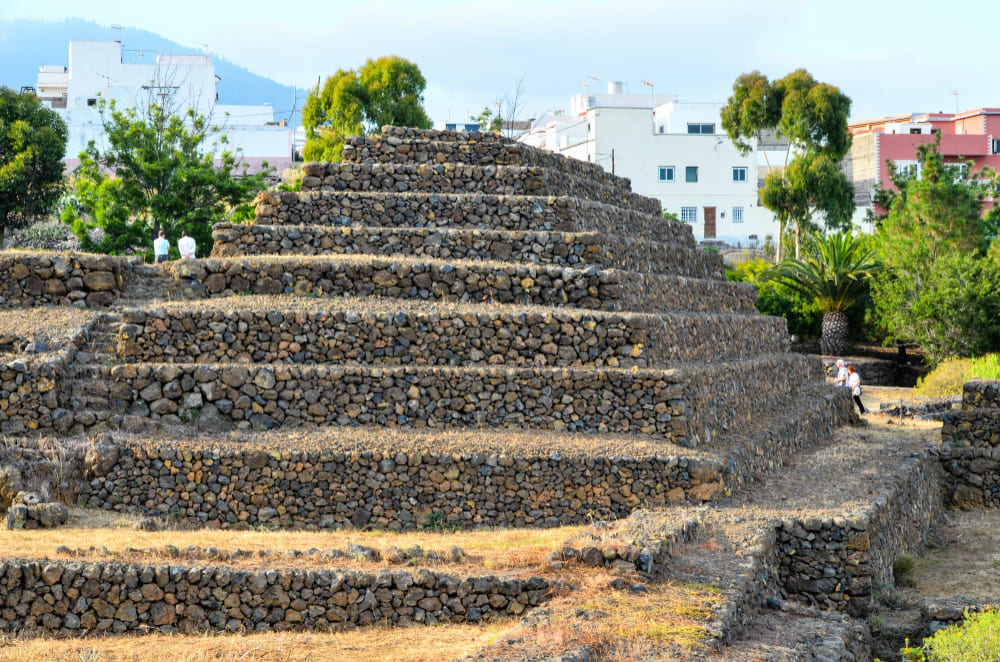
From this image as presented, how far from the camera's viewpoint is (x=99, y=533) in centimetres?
1295

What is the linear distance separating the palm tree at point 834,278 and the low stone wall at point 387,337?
80.1ft

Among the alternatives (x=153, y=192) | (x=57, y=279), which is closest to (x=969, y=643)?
(x=57, y=279)

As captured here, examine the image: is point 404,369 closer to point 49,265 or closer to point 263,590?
point 263,590

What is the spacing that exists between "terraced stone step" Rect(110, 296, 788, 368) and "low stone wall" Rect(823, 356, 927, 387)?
72.1 ft

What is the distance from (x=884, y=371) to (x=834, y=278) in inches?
150

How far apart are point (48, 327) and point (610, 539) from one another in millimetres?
10046

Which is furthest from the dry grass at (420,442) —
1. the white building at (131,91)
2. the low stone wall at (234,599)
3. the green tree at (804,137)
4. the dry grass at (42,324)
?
the white building at (131,91)

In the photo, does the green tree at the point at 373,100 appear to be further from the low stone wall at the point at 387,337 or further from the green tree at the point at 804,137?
the low stone wall at the point at 387,337

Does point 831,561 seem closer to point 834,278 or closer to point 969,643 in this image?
point 969,643

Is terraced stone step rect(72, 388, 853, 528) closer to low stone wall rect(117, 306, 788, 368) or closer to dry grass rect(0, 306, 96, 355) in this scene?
low stone wall rect(117, 306, 788, 368)

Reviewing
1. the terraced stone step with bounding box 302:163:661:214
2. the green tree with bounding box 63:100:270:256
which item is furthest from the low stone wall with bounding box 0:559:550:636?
the green tree with bounding box 63:100:270:256

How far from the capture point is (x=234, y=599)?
10.8 m

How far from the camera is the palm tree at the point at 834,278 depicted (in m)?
39.1

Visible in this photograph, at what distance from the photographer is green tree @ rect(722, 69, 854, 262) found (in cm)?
4581
